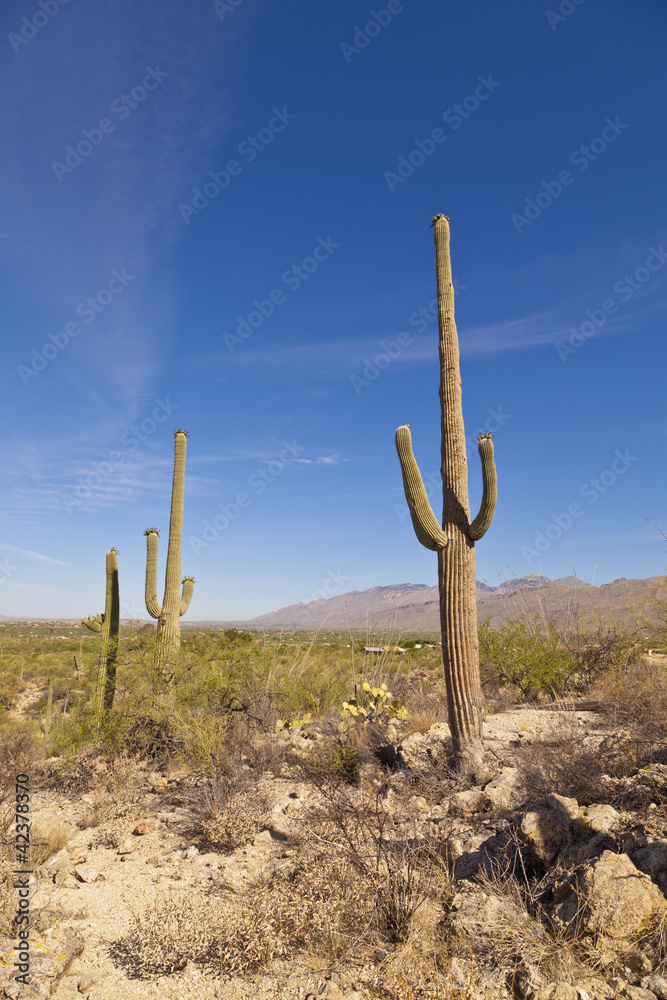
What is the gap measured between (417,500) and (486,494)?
95 cm

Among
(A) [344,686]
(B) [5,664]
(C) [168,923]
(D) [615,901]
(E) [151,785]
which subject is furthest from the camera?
(B) [5,664]

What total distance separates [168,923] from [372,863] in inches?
62.0

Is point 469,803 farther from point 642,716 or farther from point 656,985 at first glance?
point 656,985

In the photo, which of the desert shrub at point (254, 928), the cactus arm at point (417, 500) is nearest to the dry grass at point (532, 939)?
the desert shrub at point (254, 928)

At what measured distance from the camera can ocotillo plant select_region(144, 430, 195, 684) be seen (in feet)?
34.7

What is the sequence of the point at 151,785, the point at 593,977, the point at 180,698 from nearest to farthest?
1. the point at 593,977
2. the point at 151,785
3. the point at 180,698

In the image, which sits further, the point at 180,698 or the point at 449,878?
the point at 180,698

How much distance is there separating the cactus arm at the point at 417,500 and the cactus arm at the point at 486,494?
0.45 meters

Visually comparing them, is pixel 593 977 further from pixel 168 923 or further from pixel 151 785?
pixel 151 785

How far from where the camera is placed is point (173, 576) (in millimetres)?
11117

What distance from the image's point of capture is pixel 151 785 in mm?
7504

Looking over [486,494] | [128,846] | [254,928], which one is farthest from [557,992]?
[486,494]

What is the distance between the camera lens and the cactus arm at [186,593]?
11227 millimetres

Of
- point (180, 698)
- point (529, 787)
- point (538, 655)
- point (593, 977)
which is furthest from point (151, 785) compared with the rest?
point (538, 655)
